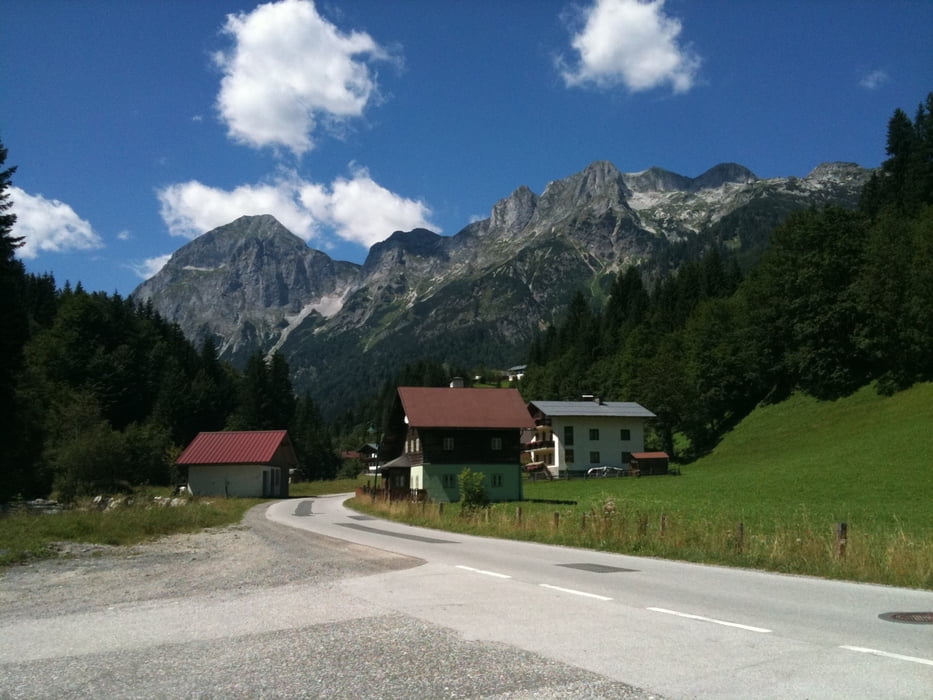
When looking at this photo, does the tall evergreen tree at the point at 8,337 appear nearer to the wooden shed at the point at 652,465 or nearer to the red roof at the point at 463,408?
the red roof at the point at 463,408

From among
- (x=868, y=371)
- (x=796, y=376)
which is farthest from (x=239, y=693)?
(x=796, y=376)

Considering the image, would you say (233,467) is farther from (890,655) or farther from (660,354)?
(890,655)

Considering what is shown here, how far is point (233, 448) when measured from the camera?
69.3 m

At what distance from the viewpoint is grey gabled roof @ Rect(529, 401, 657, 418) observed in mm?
85312

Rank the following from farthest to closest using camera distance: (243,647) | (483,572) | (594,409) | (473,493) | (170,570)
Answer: (594,409)
(473,493)
(170,570)
(483,572)
(243,647)

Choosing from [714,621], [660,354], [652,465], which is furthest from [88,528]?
[660,354]

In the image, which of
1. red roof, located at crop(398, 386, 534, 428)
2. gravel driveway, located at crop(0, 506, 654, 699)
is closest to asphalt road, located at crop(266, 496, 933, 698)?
gravel driveway, located at crop(0, 506, 654, 699)

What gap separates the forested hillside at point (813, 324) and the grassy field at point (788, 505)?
4247 mm

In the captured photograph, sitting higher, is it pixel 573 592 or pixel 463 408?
pixel 463 408

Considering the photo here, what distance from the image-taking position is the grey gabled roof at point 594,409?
3359 inches

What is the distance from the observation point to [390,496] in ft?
157

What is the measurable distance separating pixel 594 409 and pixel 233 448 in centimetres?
4112

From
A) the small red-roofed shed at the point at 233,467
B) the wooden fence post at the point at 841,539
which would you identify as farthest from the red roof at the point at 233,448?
the wooden fence post at the point at 841,539

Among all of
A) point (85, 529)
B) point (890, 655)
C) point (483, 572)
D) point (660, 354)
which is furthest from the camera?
point (660, 354)
